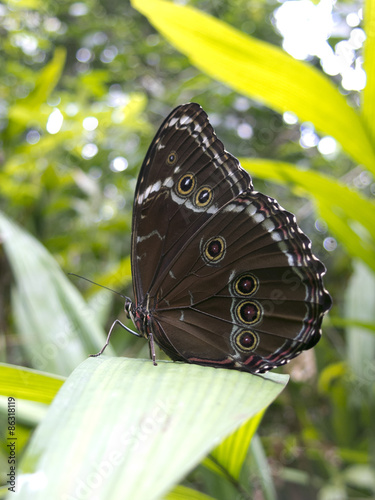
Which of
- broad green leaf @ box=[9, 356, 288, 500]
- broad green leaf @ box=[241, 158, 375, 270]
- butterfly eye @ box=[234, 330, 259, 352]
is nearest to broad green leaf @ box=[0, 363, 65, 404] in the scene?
broad green leaf @ box=[9, 356, 288, 500]

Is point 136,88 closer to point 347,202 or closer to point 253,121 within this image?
point 253,121

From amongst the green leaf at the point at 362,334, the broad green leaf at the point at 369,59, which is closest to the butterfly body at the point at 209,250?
the broad green leaf at the point at 369,59

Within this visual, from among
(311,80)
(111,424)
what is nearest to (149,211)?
(311,80)

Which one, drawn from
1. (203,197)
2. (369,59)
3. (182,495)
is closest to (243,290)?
(203,197)

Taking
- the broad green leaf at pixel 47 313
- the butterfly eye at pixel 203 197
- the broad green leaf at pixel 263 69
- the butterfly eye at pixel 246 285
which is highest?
the broad green leaf at pixel 263 69

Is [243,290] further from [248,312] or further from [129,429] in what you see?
[129,429]

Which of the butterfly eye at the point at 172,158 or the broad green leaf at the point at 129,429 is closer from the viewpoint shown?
the broad green leaf at the point at 129,429

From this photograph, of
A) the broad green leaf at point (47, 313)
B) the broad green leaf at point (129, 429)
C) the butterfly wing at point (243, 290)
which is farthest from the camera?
the broad green leaf at point (47, 313)

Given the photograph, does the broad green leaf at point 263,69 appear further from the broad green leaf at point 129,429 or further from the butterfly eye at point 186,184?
the broad green leaf at point 129,429
